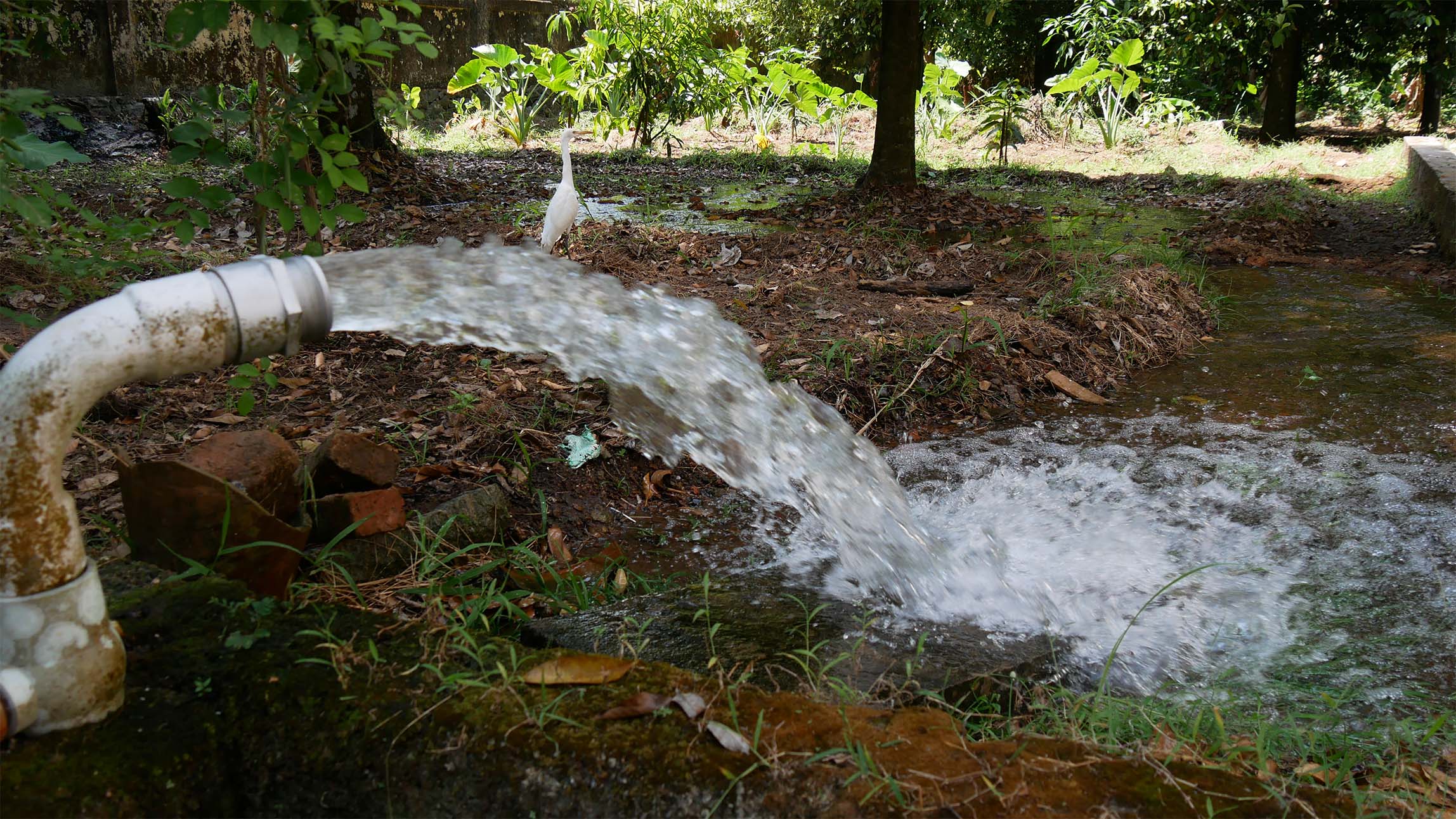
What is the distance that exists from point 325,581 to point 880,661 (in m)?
1.23

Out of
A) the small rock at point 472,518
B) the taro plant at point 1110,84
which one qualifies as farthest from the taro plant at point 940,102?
the small rock at point 472,518

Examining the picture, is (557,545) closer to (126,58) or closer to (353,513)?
(353,513)

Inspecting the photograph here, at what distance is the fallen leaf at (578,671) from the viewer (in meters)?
1.67

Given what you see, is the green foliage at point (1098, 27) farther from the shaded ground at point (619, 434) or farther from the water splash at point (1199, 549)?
the water splash at point (1199, 549)

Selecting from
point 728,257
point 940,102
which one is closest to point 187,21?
point 728,257

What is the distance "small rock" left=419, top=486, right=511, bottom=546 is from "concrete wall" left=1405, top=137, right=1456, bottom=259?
20.1ft

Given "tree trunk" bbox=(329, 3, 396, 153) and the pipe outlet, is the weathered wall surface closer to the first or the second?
"tree trunk" bbox=(329, 3, 396, 153)

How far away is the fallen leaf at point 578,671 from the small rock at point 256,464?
28.6 inches

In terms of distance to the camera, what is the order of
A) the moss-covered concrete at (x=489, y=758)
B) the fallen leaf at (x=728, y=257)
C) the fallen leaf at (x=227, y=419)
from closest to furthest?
the moss-covered concrete at (x=489, y=758), the fallen leaf at (x=227, y=419), the fallen leaf at (x=728, y=257)

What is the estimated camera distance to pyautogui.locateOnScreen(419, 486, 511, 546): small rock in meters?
2.56

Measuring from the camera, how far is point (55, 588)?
1.29 m

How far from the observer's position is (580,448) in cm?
329

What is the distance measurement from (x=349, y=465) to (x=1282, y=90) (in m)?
11.7

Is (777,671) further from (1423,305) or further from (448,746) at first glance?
(1423,305)
